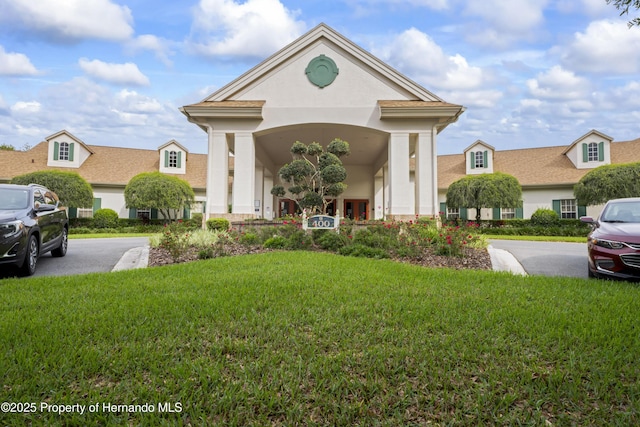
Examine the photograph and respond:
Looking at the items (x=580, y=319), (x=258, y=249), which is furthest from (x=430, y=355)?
(x=258, y=249)

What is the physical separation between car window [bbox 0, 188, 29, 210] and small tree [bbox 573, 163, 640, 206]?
24092mm

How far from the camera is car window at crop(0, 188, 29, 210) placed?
22.3 ft

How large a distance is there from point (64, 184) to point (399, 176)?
64.7 ft

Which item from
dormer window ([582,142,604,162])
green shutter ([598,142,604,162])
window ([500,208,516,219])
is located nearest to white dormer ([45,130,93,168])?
window ([500,208,516,219])

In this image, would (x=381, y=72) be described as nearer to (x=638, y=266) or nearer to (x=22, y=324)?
(x=638, y=266)

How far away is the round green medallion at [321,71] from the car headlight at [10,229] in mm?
11537

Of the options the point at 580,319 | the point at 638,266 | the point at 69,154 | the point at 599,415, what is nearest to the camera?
the point at 599,415

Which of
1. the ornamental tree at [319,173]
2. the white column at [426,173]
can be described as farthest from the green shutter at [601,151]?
the ornamental tree at [319,173]

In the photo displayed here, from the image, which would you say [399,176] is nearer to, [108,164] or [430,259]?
[430,259]

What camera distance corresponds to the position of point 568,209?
22.9m

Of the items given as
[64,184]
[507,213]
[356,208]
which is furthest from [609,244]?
[64,184]

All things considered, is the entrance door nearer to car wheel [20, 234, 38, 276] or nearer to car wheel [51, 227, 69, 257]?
car wheel [51, 227, 69, 257]

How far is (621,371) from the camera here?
284 centimetres

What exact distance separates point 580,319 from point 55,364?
513 cm
